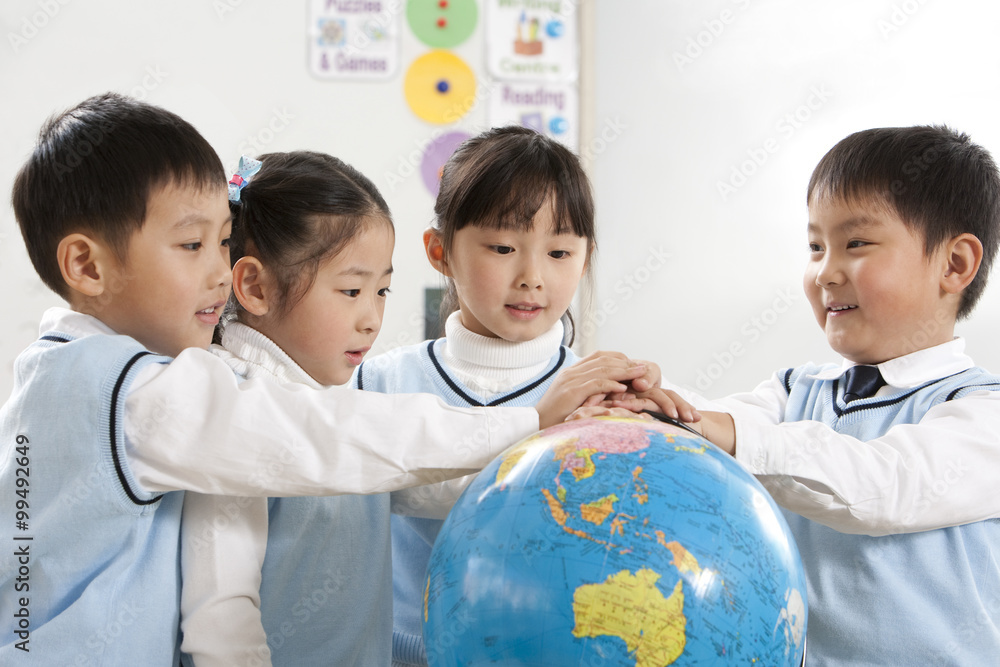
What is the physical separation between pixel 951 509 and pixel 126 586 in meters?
1.18

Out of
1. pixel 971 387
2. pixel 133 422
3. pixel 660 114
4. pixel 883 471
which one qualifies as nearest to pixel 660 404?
pixel 883 471

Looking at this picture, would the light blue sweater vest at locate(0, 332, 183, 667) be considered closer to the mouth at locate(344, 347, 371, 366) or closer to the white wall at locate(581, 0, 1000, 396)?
the mouth at locate(344, 347, 371, 366)

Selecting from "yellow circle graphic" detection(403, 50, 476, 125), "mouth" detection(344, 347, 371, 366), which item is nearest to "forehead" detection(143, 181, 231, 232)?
"mouth" detection(344, 347, 371, 366)

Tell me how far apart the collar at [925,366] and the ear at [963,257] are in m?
0.10

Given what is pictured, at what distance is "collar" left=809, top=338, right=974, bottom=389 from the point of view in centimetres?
142

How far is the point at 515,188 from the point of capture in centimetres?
154

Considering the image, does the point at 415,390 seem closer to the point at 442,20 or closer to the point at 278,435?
the point at 278,435

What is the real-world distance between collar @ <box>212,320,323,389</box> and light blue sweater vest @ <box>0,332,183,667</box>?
9.2 inches

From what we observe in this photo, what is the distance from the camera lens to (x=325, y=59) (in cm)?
316

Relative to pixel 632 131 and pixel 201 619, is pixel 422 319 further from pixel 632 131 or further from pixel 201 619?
pixel 201 619

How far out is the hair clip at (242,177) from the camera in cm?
139

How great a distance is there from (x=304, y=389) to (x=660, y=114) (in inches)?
99.9

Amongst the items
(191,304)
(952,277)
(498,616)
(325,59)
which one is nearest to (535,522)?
(498,616)

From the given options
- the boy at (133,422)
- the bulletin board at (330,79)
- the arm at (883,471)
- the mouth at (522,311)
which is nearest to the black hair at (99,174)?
the boy at (133,422)
